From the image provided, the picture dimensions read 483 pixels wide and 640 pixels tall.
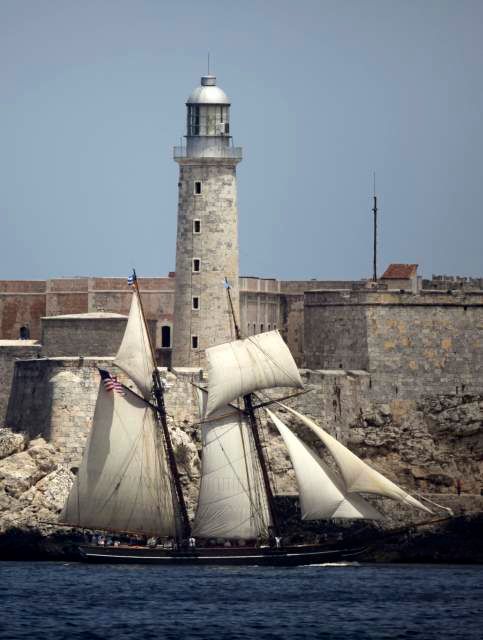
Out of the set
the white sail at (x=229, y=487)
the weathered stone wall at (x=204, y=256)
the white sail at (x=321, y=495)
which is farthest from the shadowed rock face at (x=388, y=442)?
the white sail at (x=321, y=495)

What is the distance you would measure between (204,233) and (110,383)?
8349mm

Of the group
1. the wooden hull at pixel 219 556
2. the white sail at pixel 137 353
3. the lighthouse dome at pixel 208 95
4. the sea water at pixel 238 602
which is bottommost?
the sea water at pixel 238 602

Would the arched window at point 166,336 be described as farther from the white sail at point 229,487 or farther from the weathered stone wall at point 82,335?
the white sail at point 229,487

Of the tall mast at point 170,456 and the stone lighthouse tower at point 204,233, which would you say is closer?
the tall mast at point 170,456

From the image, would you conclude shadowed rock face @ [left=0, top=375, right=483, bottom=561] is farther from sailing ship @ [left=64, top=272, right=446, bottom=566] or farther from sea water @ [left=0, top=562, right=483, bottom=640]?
sea water @ [left=0, top=562, right=483, bottom=640]

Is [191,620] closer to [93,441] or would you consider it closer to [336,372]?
[93,441]

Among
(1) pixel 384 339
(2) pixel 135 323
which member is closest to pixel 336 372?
(1) pixel 384 339

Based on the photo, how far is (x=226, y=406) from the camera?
8438 centimetres

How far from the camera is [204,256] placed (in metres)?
89.8

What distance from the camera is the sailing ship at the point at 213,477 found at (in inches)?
3282

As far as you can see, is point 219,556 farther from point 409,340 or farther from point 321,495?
point 409,340

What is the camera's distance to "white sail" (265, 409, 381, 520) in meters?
83.4

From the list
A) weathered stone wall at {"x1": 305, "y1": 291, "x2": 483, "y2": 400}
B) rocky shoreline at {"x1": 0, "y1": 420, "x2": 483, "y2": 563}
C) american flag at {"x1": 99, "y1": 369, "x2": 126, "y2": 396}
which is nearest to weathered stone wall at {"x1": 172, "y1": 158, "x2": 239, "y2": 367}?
rocky shoreline at {"x1": 0, "y1": 420, "x2": 483, "y2": 563}

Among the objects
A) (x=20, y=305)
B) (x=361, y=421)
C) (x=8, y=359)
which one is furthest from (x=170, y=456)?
(x=20, y=305)
